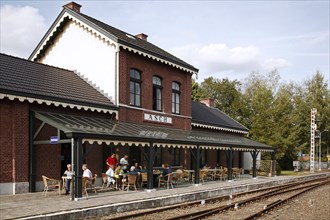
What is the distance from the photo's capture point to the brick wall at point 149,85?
17.2 m

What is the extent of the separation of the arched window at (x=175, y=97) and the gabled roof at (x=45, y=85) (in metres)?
5.17

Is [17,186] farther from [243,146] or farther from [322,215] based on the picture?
[243,146]

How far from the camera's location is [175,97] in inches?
835

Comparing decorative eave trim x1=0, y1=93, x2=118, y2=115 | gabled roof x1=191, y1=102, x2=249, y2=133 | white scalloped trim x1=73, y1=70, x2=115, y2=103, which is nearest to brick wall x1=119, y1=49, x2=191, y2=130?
white scalloped trim x1=73, y1=70, x2=115, y2=103

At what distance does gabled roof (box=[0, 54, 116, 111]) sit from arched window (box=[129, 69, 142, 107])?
1.51 m

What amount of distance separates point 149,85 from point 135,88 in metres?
1.03

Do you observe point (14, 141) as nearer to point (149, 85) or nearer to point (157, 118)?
point (149, 85)

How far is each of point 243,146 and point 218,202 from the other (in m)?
7.81

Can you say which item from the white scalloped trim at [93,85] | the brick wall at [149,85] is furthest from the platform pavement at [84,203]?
the white scalloped trim at [93,85]

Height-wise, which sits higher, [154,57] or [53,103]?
[154,57]

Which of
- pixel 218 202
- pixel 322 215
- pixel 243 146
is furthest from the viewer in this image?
pixel 243 146

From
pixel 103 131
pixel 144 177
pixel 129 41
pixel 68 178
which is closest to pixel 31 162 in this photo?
pixel 68 178

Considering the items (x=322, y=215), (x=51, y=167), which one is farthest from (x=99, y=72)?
(x=322, y=215)

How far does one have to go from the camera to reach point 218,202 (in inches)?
556
